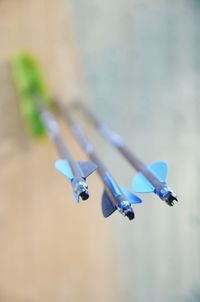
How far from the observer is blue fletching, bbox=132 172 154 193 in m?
0.51

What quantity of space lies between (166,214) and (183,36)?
17.5 inches

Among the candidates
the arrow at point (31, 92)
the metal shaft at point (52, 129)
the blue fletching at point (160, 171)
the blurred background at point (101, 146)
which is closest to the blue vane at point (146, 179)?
the blue fletching at point (160, 171)

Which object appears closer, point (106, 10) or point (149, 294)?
point (149, 294)

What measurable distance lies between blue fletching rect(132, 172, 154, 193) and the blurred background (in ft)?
1.12

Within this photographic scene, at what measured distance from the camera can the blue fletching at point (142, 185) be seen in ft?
1.68

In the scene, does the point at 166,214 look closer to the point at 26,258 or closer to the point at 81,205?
the point at 81,205

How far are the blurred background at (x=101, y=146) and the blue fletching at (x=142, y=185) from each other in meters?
0.34

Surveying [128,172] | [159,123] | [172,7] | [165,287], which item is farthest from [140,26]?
[165,287]

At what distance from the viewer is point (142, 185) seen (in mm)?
533

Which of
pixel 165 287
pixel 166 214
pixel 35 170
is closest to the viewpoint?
pixel 165 287

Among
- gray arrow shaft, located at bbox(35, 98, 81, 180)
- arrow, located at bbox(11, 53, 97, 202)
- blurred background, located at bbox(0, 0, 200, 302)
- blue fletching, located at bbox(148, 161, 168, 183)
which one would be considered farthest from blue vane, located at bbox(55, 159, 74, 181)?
arrow, located at bbox(11, 53, 97, 202)

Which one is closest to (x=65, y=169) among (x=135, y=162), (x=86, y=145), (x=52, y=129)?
(x=135, y=162)

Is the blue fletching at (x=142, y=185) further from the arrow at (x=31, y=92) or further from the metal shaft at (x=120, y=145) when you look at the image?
the arrow at (x=31, y=92)

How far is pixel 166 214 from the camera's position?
964 mm
